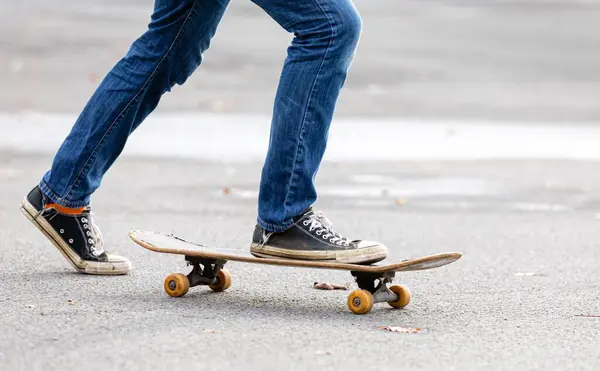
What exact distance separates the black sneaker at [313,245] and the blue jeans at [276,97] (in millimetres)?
43

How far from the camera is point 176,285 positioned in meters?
4.58

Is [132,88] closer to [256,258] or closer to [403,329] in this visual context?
[256,258]

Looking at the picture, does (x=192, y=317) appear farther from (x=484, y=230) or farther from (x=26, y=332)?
(x=484, y=230)

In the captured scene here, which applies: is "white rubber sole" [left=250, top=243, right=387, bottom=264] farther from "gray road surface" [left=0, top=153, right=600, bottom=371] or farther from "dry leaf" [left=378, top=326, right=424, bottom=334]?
"dry leaf" [left=378, top=326, right=424, bottom=334]

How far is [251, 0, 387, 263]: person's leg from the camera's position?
14.2 ft

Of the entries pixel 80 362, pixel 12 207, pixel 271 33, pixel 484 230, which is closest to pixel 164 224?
pixel 12 207

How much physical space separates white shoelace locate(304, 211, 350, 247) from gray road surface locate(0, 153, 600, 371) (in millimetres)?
252

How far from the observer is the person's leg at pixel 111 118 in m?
4.86

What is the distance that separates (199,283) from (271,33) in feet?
40.3

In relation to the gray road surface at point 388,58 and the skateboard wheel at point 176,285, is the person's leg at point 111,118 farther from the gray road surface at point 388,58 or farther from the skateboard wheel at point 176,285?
the gray road surface at point 388,58

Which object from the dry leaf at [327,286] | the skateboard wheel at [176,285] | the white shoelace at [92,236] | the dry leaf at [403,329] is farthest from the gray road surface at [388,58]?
the dry leaf at [403,329]

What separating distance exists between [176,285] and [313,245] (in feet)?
1.81

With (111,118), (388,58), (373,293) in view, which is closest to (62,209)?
(111,118)

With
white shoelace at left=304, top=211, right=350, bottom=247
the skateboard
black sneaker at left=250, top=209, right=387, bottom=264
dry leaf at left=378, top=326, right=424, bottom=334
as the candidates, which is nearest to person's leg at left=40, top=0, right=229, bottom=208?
the skateboard
